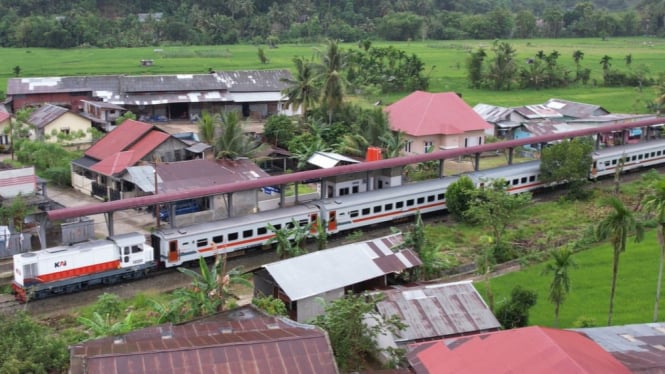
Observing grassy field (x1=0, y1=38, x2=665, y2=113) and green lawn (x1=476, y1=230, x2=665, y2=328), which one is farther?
grassy field (x1=0, y1=38, x2=665, y2=113)

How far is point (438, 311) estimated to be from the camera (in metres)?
23.8

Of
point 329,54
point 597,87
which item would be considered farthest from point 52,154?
point 597,87

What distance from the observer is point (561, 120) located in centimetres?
5909

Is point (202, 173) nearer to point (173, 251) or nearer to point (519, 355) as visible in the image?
point (173, 251)

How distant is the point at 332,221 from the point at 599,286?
12106mm

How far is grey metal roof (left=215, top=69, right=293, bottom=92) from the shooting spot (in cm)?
6512

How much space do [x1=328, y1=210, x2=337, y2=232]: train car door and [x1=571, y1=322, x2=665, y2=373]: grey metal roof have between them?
15.1 metres

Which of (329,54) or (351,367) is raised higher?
(329,54)

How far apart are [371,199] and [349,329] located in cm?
1570

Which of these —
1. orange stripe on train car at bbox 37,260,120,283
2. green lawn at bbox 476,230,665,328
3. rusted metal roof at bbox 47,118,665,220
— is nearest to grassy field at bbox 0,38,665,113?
rusted metal roof at bbox 47,118,665,220

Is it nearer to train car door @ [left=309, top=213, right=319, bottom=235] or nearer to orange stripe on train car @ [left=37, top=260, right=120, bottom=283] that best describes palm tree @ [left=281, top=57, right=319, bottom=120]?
train car door @ [left=309, top=213, right=319, bottom=235]

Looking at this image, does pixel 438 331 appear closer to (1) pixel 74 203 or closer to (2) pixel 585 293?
(2) pixel 585 293

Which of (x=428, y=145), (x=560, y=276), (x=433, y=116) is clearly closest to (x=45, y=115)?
(x=428, y=145)

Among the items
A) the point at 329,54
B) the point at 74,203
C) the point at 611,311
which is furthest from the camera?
the point at 329,54
